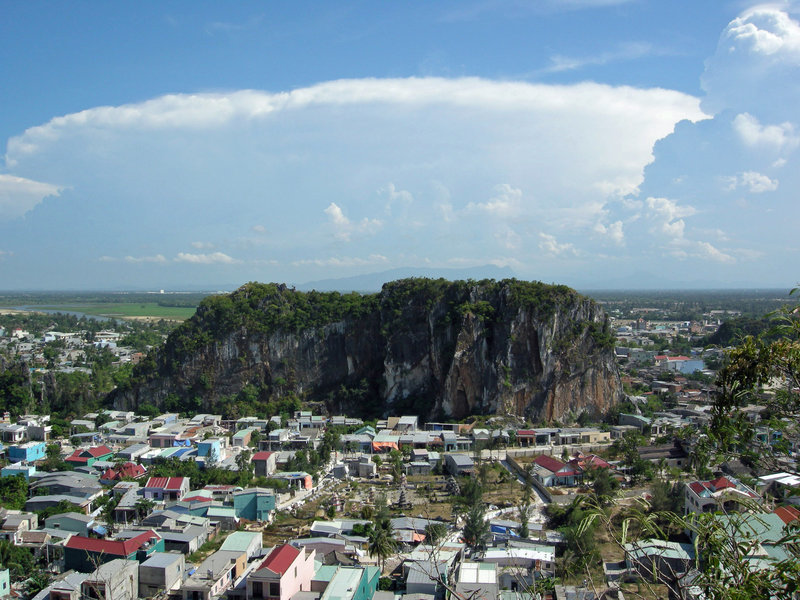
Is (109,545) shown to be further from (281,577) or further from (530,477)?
(530,477)

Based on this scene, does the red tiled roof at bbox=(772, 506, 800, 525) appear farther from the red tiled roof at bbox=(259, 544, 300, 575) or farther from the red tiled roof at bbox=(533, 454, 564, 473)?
the red tiled roof at bbox=(259, 544, 300, 575)

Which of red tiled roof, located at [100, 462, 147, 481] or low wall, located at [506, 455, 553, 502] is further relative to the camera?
red tiled roof, located at [100, 462, 147, 481]

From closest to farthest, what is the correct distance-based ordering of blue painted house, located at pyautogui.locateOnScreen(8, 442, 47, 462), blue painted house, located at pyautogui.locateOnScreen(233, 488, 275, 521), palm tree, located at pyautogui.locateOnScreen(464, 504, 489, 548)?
palm tree, located at pyautogui.locateOnScreen(464, 504, 489, 548) → blue painted house, located at pyautogui.locateOnScreen(233, 488, 275, 521) → blue painted house, located at pyautogui.locateOnScreen(8, 442, 47, 462)

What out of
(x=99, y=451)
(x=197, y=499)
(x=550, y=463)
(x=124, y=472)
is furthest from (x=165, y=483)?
(x=550, y=463)

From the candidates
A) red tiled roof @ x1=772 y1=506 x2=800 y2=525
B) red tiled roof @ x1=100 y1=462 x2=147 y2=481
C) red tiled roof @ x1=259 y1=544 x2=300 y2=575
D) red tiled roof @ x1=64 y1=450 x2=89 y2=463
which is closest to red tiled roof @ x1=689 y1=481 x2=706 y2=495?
red tiled roof @ x1=772 y1=506 x2=800 y2=525

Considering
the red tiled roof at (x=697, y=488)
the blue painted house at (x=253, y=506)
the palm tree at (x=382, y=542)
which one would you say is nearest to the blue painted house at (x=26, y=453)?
the blue painted house at (x=253, y=506)

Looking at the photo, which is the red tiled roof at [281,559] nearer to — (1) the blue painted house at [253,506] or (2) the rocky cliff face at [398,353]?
(1) the blue painted house at [253,506]

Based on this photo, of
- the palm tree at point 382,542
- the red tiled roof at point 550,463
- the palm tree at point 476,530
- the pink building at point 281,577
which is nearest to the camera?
the pink building at point 281,577
